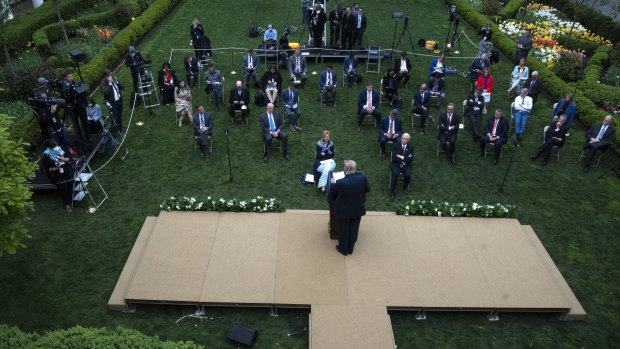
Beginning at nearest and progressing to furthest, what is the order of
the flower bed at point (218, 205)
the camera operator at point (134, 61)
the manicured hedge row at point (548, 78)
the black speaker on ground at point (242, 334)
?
the black speaker on ground at point (242, 334), the flower bed at point (218, 205), the manicured hedge row at point (548, 78), the camera operator at point (134, 61)

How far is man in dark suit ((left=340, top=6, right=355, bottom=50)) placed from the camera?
59.3 ft

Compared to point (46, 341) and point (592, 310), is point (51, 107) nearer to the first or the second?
point (46, 341)

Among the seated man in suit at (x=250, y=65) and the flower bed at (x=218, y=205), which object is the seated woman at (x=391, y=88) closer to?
the seated man in suit at (x=250, y=65)

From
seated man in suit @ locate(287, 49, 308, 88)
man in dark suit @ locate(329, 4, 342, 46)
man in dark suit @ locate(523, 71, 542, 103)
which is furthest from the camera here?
man in dark suit @ locate(329, 4, 342, 46)

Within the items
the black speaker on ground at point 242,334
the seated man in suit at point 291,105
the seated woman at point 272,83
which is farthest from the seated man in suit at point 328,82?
the black speaker on ground at point 242,334

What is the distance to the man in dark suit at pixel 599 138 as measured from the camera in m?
12.0

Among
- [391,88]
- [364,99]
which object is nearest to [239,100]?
[364,99]

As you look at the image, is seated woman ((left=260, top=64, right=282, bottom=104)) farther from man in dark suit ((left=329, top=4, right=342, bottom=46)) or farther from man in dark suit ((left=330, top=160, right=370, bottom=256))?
man in dark suit ((left=330, top=160, right=370, bottom=256))

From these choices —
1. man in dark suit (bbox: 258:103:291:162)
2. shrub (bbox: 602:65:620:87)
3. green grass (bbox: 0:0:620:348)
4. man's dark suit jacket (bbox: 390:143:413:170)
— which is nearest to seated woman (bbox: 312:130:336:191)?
green grass (bbox: 0:0:620:348)

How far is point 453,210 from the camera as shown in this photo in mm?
9992

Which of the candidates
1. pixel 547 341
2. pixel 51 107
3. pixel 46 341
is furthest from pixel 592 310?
pixel 51 107

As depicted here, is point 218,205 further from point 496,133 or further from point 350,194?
point 496,133

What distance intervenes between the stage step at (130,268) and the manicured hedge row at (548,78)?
12.5 meters

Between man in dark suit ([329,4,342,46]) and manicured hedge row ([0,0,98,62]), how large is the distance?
11.3 metres
